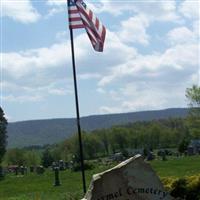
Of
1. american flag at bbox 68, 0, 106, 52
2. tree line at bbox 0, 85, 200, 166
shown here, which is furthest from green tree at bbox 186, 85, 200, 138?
american flag at bbox 68, 0, 106, 52

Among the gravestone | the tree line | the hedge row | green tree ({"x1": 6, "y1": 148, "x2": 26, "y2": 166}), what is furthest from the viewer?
the tree line

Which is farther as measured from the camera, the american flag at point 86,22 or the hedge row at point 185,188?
the american flag at point 86,22

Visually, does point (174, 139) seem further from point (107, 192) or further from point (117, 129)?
point (107, 192)

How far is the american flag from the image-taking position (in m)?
14.6

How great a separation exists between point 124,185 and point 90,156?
3395 inches

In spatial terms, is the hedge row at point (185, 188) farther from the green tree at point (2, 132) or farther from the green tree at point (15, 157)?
the green tree at point (15, 157)

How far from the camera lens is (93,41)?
48.0 ft

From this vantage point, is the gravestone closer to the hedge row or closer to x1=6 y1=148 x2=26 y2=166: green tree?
the hedge row

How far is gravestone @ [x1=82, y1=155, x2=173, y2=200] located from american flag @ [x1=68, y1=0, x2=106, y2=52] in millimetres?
4656

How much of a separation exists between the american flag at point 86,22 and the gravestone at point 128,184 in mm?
4656

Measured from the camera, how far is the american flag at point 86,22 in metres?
14.6

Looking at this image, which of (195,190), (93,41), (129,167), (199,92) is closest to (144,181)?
(129,167)

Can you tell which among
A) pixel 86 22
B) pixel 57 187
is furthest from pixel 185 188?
pixel 57 187

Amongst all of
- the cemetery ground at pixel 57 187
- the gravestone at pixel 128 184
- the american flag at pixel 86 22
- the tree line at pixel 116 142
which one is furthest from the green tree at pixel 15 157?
the gravestone at pixel 128 184
